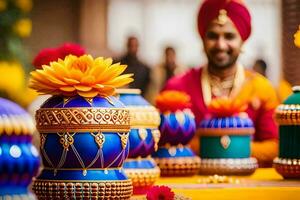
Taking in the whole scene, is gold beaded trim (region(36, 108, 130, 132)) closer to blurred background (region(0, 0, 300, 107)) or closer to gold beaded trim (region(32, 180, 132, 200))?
gold beaded trim (region(32, 180, 132, 200))

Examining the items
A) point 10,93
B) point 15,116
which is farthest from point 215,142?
point 15,116

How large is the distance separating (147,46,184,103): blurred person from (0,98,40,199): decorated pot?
719 centimetres

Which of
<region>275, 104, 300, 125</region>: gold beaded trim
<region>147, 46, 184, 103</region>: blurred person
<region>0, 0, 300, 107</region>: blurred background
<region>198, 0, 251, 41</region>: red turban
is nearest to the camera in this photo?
<region>275, 104, 300, 125</region>: gold beaded trim

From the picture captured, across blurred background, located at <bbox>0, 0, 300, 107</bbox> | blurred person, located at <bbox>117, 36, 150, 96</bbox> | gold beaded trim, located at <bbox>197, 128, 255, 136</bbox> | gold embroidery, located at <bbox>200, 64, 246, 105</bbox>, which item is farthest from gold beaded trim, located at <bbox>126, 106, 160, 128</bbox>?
blurred background, located at <bbox>0, 0, 300, 107</bbox>

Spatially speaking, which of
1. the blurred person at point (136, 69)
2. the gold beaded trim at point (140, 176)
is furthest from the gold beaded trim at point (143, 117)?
the blurred person at point (136, 69)

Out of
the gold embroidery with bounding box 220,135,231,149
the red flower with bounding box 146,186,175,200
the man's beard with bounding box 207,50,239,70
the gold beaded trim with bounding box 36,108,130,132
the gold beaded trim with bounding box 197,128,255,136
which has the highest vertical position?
the man's beard with bounding box 207,50,239,70

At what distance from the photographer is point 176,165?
12.2 feet

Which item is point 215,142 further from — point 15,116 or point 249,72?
point 15,116

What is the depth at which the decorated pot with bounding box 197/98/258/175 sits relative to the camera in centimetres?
380

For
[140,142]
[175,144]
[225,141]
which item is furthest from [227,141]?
[140,142]

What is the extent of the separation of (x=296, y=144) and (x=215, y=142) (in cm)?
42

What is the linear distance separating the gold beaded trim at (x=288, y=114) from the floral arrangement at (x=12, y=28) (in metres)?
1.41

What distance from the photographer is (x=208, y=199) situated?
3.08 metres

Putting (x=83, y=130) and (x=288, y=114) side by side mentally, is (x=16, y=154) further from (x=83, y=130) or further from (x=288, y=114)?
(x=288, y=114)
